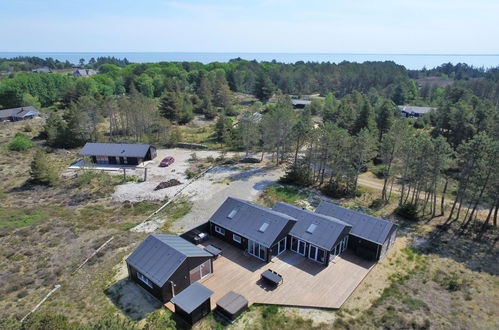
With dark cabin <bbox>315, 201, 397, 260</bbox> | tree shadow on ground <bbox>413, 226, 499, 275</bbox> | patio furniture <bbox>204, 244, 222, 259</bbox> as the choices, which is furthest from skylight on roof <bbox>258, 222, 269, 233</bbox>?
tree shadow on ground <bbox>413, 226, 499, 275</bbox>

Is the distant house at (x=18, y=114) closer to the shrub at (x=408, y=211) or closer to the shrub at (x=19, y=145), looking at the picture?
the shrub at (x=19, y=145)

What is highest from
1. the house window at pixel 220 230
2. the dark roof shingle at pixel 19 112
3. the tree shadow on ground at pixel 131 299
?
the dark roof shingle at pixel 19 112

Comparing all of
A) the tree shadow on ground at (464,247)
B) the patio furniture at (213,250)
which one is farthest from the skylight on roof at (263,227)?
the tree shadow on ground at (464,247)

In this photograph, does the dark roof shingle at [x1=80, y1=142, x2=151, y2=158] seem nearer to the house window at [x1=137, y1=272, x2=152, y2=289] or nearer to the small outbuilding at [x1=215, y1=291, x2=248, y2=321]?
the house window at [x1=137, y1=272, x2=152, y2=289]

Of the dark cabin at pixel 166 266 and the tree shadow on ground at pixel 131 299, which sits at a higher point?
the dark cabin at pixel 166 266

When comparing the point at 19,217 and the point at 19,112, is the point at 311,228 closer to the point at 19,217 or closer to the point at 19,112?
the point at 19,217

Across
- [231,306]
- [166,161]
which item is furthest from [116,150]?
[231,306]

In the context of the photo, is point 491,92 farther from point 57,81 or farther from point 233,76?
point 57,81
